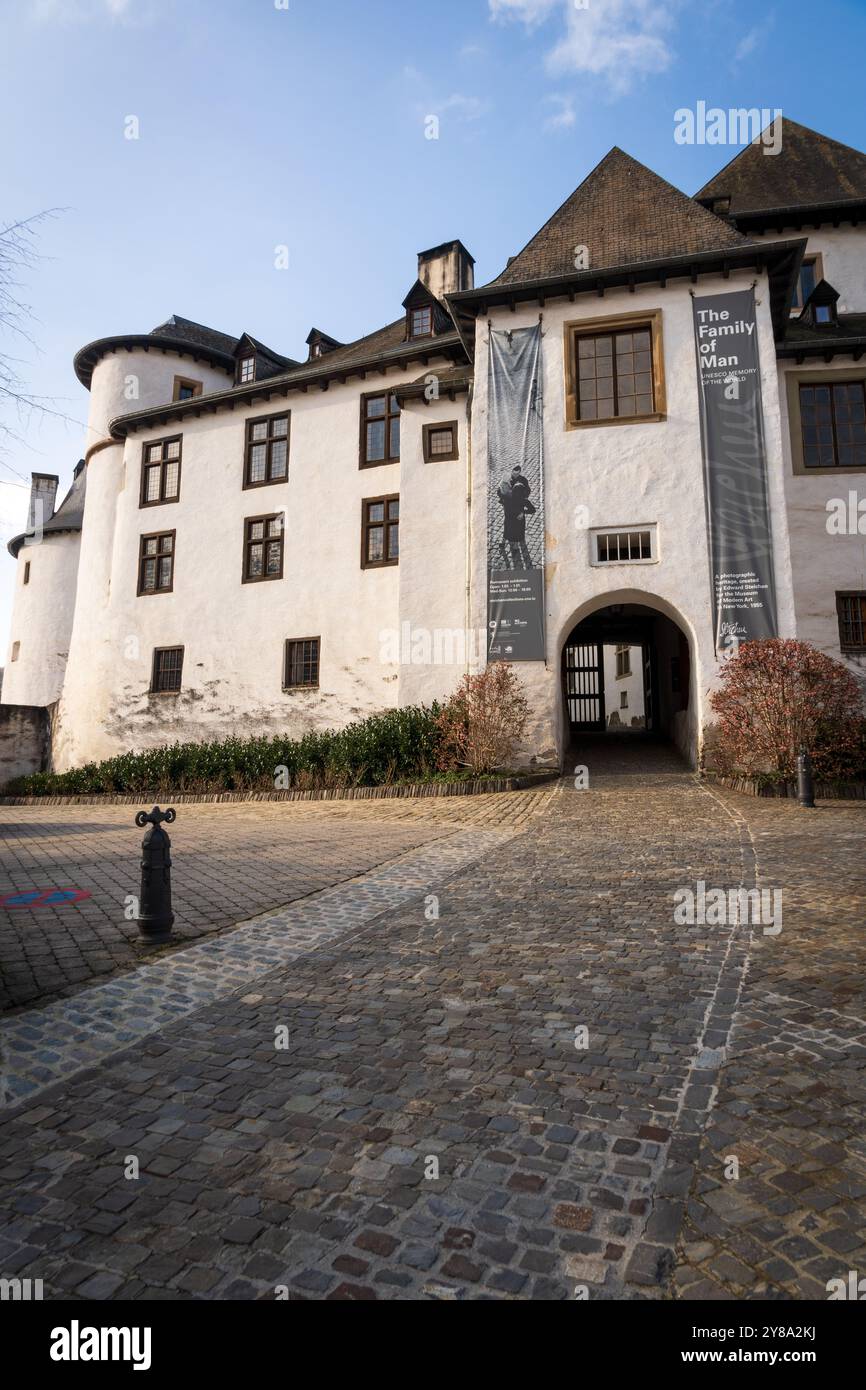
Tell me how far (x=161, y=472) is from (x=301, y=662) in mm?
8602

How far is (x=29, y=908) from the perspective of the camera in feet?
21.0

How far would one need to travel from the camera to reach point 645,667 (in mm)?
26984

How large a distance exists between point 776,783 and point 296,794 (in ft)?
29.8

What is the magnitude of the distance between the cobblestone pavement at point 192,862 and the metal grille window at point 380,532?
756cm

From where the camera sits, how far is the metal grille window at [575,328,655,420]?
52.7ft

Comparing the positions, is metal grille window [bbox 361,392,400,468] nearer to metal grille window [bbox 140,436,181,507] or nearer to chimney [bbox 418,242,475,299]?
chimney [bbox 418,242,475,299]

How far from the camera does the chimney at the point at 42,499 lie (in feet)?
113

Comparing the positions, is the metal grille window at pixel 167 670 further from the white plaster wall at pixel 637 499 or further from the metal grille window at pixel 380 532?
the white plaster wall at pixel 637 499

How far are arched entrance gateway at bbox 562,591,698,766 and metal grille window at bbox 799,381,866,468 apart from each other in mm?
5060

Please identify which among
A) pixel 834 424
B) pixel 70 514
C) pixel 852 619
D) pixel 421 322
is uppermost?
pixel 421 322

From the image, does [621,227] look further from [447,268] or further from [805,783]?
[805,783]

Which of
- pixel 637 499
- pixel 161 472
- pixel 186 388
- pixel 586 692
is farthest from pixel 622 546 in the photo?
pixel 186 388

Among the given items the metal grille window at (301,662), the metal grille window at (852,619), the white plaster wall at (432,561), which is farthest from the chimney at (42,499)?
A: the metal grille window at (852,619)
